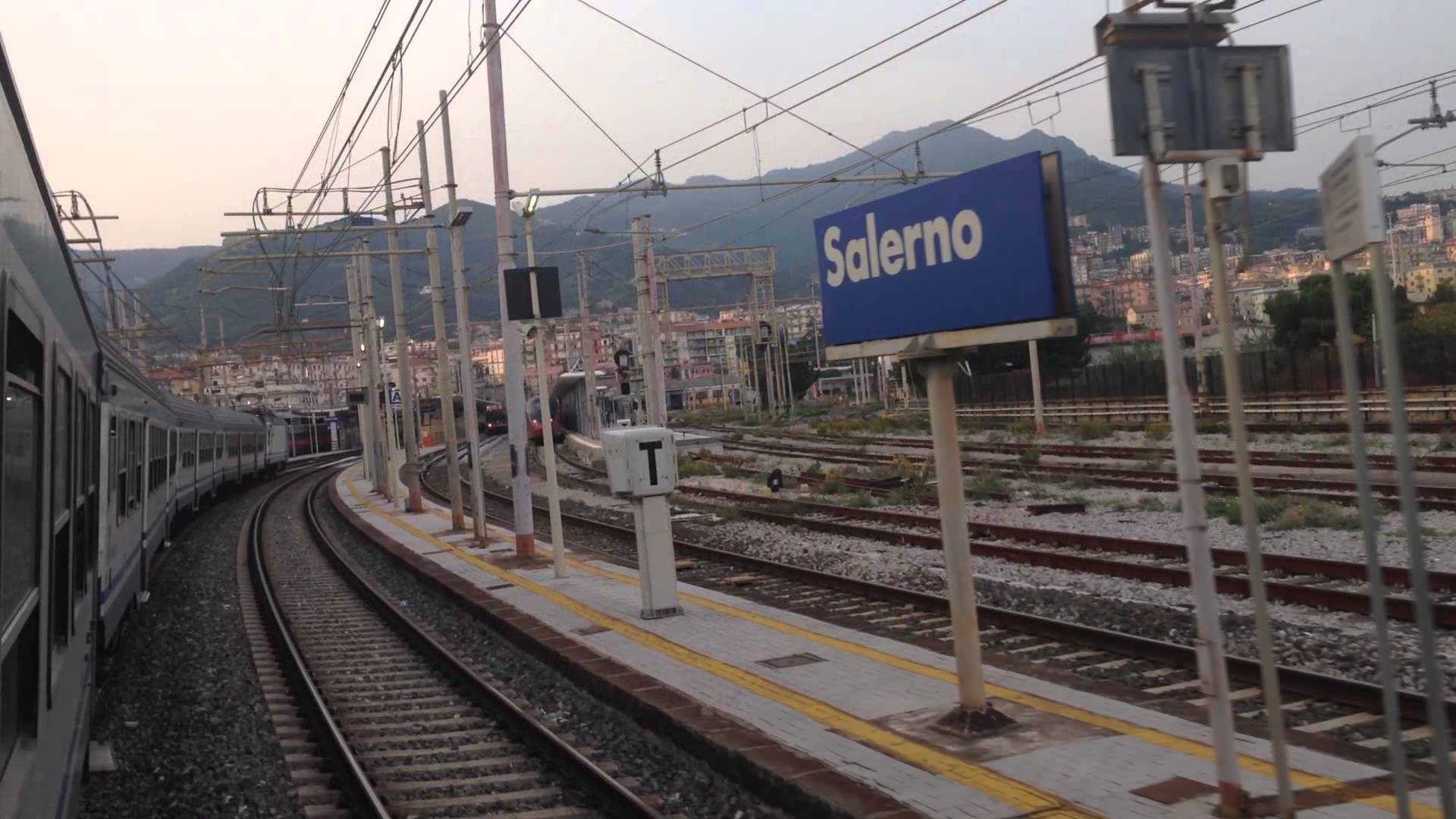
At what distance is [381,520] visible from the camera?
27391mm

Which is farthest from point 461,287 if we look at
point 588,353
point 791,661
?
point 588,353

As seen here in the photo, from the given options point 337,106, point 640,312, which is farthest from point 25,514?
point 640,312

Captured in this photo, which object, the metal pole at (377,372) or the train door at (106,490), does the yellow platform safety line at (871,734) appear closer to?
the train door at (106,490)

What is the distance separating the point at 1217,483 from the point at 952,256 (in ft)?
48.9

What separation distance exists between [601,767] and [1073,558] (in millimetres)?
7309

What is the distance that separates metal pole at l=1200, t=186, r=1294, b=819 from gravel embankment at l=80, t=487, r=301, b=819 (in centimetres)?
542

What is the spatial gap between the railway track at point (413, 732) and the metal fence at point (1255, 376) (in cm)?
1601

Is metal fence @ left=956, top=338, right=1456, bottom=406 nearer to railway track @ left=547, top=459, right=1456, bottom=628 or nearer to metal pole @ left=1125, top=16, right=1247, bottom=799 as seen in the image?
railway track @ left=547, top=459, right=1456, bottom=628

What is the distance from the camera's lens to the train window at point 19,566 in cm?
366

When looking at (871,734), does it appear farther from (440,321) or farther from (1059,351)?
(1059,351)

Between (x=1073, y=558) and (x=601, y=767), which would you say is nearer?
(x=601, y=767)

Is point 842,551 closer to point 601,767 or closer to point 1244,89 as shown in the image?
point 601,767

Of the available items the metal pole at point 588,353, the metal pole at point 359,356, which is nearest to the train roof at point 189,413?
the metal pole at point 359,356

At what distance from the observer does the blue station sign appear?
6082 millimetres
